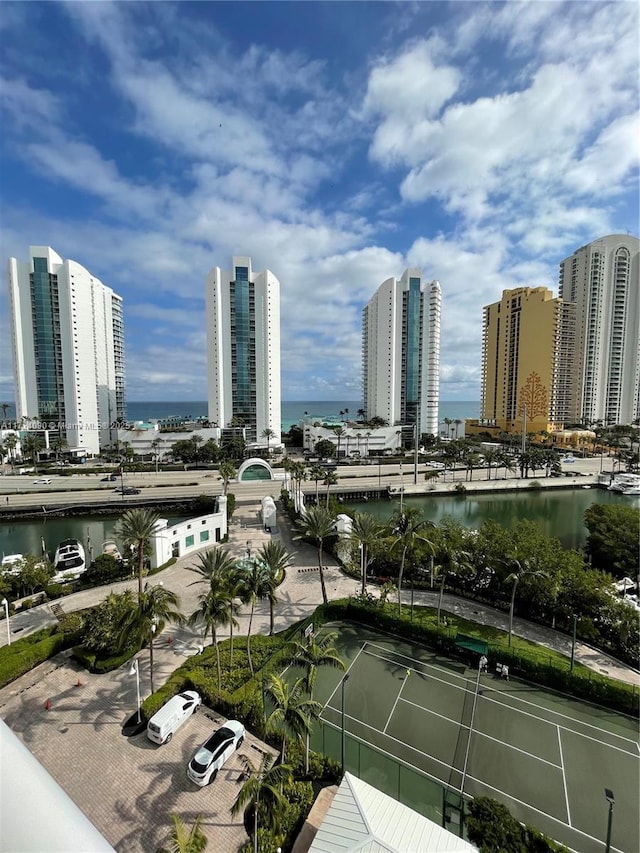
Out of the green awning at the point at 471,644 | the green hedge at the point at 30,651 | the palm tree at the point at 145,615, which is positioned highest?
the palm tree at the point at 145,615

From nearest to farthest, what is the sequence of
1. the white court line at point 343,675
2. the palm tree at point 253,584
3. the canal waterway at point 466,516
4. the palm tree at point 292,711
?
the palm tree at point 292,711, the white court line at point 343,675, the palm tree at point 253,584, the canal waterway at point 466,516

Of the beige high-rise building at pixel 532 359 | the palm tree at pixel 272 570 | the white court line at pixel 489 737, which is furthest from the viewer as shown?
the beige high-rise building at pixel 532 359

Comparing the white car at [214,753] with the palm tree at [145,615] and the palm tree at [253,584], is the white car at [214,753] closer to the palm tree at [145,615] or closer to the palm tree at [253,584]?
the palm tree at [145,615]

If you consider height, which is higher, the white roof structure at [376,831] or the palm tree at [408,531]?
the palm tree at [408,531]

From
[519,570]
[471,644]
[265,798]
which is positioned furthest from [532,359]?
[265,798]

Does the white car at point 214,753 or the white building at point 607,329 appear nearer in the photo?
the white car at point 214,753

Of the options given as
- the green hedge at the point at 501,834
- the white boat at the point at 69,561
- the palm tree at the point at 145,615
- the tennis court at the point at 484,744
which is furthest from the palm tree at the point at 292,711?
the white boat at the point at 69,561

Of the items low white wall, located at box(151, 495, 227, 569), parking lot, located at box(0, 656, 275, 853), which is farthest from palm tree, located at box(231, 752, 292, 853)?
low white wall, located at box(151, 495, 227, 569)
